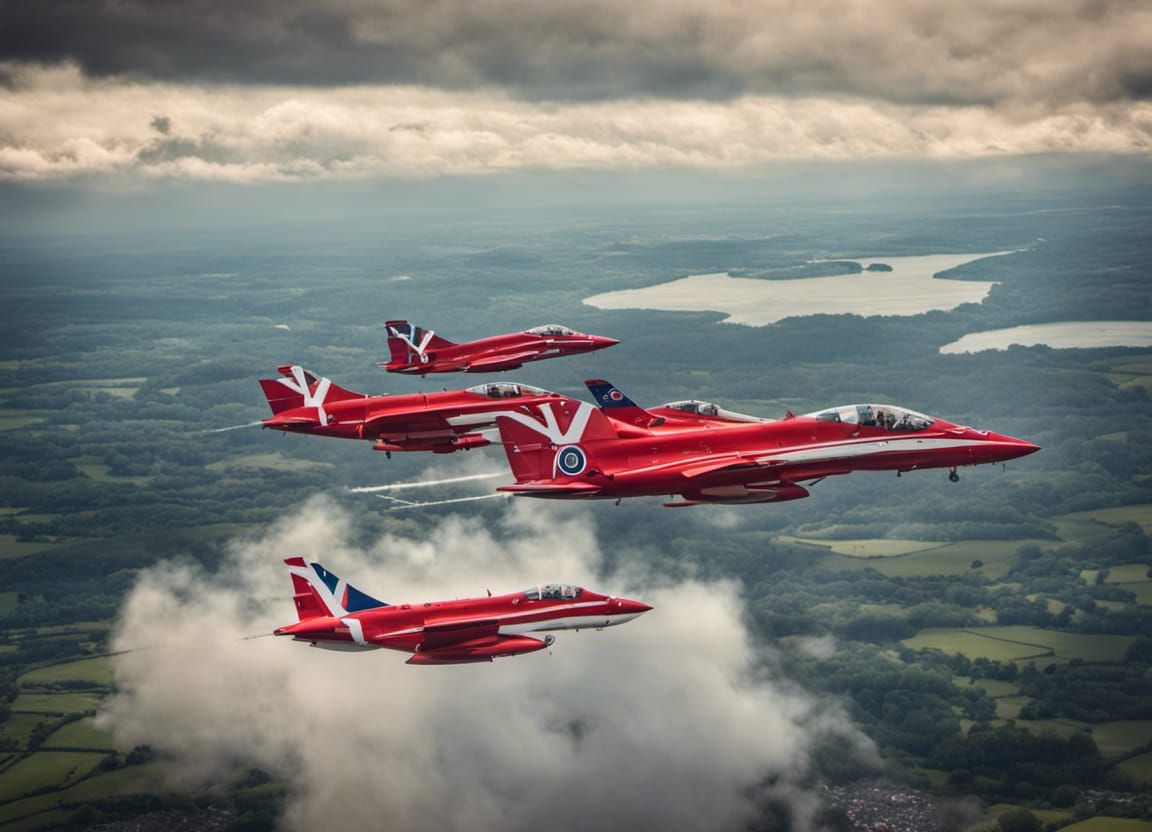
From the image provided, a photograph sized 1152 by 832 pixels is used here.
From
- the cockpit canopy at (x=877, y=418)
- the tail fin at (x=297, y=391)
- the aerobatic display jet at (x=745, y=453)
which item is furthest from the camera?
the tail fin at (x=297, y=391)

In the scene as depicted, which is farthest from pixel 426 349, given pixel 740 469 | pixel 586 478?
pixel 740 469

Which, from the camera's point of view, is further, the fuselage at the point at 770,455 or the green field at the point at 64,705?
the green field at the point at 64,705

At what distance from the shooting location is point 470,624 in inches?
3110

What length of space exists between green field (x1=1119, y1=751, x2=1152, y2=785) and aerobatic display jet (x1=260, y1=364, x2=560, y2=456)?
431ft

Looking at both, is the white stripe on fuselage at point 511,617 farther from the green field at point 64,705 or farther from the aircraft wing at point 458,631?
the green field at point 64,705

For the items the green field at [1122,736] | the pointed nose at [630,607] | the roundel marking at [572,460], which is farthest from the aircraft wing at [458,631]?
the green field at [1122,736]

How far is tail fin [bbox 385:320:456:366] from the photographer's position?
91.0 metres

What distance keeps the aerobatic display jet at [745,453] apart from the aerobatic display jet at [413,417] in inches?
392

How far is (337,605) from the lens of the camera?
8638 centimetres

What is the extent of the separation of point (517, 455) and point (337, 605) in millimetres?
21301

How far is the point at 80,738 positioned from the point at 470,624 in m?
132

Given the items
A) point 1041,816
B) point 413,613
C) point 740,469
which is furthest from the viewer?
point 1041,816

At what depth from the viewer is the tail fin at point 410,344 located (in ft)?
299

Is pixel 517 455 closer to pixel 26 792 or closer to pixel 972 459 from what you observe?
pixel 972 459
